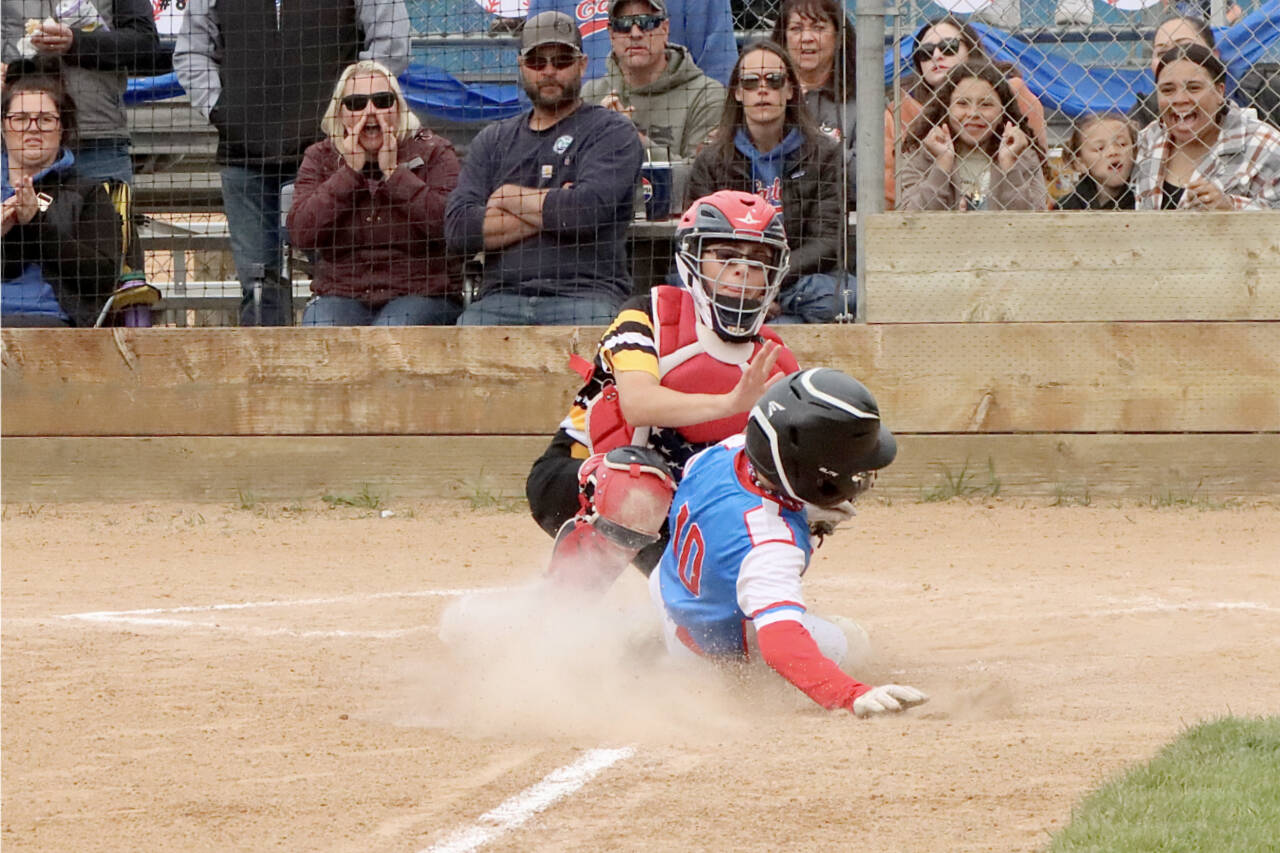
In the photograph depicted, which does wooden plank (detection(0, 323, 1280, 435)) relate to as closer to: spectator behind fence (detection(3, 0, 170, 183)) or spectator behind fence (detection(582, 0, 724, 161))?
spectator behind fence (detection(3, 0, 170, 183))

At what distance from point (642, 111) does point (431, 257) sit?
147 centimetres

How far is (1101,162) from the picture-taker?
828 centimetres

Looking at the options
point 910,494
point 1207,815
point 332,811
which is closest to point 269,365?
point 910,494

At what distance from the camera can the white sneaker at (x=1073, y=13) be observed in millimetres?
8180

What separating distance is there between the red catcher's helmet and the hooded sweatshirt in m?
3.86

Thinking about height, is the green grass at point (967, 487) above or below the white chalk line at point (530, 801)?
below

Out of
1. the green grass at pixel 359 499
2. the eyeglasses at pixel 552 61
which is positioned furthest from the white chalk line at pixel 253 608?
the eyeglasses at pixel 552 61

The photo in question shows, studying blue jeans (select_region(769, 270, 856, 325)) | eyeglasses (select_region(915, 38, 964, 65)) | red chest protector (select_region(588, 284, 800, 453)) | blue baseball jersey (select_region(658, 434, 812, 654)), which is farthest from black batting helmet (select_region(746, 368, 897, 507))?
eyeglasses (select_region(915, 38, 964, 65))

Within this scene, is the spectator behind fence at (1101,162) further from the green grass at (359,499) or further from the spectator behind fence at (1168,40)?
the green grass at (359,499)

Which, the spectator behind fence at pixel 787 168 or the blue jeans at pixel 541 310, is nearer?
the spectator behind fence at pixel 787 168

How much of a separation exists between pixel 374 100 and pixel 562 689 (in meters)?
5.03

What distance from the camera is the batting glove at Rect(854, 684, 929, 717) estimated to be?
388 centimetres

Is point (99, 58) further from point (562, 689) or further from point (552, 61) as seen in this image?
point (562, 689)

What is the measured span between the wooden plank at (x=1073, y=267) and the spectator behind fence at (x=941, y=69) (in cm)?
43
